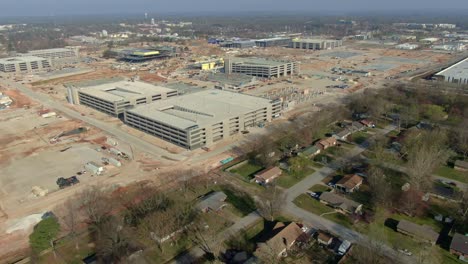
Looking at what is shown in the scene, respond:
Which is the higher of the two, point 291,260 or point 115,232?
point 115,232

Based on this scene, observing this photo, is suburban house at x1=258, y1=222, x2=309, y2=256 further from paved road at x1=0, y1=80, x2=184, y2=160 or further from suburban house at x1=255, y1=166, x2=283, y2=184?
paved road at x1=0, y1=80, x2=184, y2=160

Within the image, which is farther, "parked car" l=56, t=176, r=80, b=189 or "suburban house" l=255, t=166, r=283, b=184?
"parked car" l=56, t=176, r=80, b=189

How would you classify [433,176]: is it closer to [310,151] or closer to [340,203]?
[340,203]

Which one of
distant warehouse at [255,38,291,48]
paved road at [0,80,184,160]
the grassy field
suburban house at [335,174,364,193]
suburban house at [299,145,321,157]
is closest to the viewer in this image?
suburban house at [335,174,364,193]

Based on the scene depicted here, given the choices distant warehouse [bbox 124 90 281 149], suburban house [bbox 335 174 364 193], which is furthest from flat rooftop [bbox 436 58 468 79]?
suburban house [bbox 335 174 364 193]

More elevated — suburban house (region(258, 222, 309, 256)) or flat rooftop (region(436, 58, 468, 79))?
flat rooftop (region(436, 58, 468, 79))

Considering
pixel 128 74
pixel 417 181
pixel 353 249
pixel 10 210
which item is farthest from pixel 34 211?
pixel 128 74

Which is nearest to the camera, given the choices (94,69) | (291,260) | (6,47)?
(291,260)

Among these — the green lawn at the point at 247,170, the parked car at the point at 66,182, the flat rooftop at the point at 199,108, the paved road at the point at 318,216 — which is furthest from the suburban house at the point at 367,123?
the parked car at the point at 66,182

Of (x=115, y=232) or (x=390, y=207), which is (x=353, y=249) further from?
(x=115, y=232)
